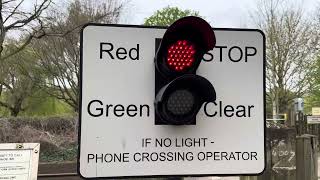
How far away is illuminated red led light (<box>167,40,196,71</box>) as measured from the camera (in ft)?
9.32

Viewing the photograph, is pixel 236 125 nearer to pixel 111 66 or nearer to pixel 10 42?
pixel 111 66

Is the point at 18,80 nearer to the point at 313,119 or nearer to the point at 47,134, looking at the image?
the point at 313,119

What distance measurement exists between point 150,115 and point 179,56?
34 centimetres

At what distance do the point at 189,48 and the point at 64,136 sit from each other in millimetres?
18183

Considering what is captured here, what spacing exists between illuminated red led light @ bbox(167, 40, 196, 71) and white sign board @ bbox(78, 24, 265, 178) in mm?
139

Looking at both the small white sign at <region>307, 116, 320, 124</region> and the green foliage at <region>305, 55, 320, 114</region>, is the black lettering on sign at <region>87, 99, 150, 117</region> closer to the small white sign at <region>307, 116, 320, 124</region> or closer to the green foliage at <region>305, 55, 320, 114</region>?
the small white sign at <region>307, 116, 320, 124</region>

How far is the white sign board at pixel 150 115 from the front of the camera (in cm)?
290

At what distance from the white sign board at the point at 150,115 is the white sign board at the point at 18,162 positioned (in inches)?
129

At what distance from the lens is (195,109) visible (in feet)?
9.29

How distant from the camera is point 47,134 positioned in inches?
786

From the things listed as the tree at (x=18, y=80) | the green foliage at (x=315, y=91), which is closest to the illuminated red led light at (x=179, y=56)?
the green foliage at (x=315, y=91)

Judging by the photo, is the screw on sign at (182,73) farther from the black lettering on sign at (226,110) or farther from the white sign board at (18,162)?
the white sign board at (18,162)

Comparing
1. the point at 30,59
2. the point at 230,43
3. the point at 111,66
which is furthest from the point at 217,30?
the point at 30,59

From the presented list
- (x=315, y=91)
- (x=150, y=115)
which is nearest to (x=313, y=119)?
(x=315, y=91)
